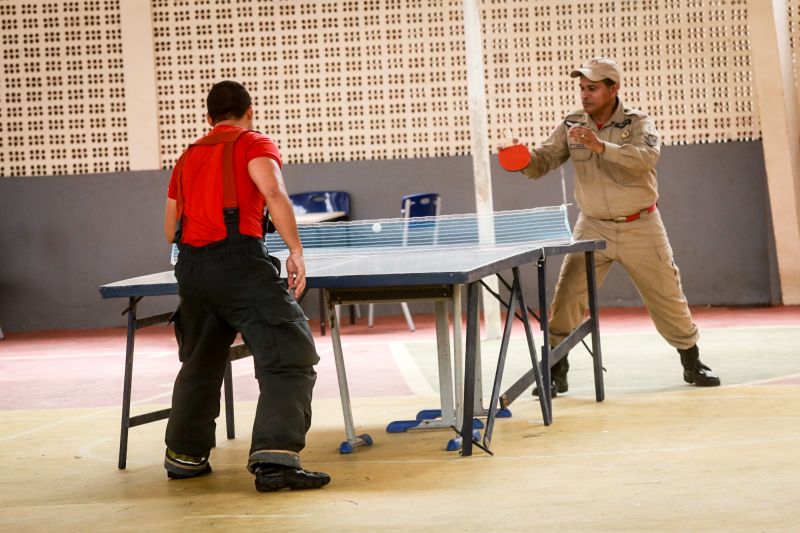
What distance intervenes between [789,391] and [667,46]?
6.17m

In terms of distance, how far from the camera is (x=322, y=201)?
12.3m

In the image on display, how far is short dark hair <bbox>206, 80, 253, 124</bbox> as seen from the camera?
4.92 meters

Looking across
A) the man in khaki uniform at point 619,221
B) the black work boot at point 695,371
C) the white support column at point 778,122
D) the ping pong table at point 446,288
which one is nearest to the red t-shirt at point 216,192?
the ping pong table at point 446,288

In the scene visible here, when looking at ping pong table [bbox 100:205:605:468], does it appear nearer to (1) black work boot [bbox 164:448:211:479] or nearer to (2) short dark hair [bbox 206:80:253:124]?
(1) black work boot [bbox 164:448:211:479]

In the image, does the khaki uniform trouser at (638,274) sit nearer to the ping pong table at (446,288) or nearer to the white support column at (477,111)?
the ping pong table at (446,288)

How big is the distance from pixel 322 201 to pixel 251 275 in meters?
7.62

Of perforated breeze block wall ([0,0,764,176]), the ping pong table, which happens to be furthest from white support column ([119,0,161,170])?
the ping pong table

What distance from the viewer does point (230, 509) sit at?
438 cm

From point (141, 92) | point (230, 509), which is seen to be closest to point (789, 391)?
point (230, 509)

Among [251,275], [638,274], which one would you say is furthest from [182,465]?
[638,274]

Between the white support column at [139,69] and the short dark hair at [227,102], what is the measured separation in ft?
25.9

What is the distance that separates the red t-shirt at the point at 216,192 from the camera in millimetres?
4754

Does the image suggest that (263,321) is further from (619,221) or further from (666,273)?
(666,273)

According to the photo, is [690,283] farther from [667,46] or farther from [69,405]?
[69,405]
